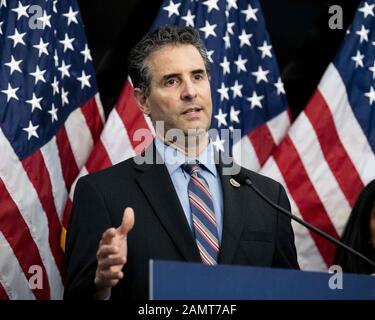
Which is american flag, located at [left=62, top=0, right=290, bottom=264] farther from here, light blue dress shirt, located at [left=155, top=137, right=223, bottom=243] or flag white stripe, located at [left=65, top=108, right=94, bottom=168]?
light blue dress shirt, located at [left=155, top=137, right=223, bottom=243]

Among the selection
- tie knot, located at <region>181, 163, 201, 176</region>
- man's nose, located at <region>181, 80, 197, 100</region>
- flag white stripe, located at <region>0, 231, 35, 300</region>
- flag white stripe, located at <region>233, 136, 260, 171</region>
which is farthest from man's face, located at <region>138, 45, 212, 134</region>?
flag white stripe, located at <region>233, 136, 260, 171</region>

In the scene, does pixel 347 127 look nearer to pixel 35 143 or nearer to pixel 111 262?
pixel 35 143

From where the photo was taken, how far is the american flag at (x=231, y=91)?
3688 millimetres

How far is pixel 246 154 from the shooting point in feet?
12.7

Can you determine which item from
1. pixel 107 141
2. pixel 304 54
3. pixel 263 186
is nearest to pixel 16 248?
pixel 107 141

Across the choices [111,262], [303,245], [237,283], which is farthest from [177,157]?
[303,245]

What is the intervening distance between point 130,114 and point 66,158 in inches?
13.7

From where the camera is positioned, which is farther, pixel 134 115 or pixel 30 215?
pixel 134 115

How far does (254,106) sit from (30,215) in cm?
118

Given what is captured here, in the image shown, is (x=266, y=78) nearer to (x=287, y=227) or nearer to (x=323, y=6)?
(x=323, y=6)

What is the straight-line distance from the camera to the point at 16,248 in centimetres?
338

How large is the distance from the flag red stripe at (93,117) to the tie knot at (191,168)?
1.30 metres

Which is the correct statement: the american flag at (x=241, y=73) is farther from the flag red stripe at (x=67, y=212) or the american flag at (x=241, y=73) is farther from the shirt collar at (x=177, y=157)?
the shirt collar at (x=177, y=157)

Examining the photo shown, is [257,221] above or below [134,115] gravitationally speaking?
below
